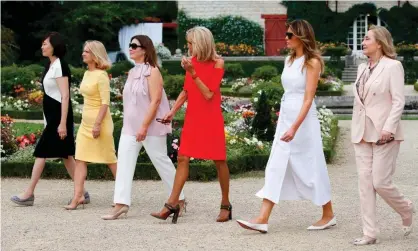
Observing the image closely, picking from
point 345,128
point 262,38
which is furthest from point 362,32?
point 345,128

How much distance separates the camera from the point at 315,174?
7.12 m

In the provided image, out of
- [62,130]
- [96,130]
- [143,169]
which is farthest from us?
[143,169]

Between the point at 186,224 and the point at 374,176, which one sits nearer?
the point at 374,176

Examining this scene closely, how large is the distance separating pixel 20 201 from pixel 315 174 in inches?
112

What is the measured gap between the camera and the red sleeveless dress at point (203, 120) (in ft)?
24.7

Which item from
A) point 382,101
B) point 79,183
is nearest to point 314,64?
point 382,101

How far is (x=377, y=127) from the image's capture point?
6.59 meters

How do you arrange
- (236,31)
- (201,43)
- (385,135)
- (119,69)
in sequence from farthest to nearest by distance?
1. (236,31)
2. (119,69)
3. (201,43)
4. (385,135)

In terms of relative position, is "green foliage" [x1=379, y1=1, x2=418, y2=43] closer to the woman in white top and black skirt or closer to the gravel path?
the gravel path

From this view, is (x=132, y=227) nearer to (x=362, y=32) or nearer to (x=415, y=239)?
(x=415, y=239)

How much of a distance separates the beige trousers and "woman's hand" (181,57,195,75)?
1435mm

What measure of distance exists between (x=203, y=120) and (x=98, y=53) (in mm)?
1319

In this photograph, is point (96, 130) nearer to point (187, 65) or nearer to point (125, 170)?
point (125, 170)

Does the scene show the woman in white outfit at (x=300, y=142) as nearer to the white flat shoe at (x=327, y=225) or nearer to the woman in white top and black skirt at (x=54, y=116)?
the white flat shoe at (x=327, y=225)
